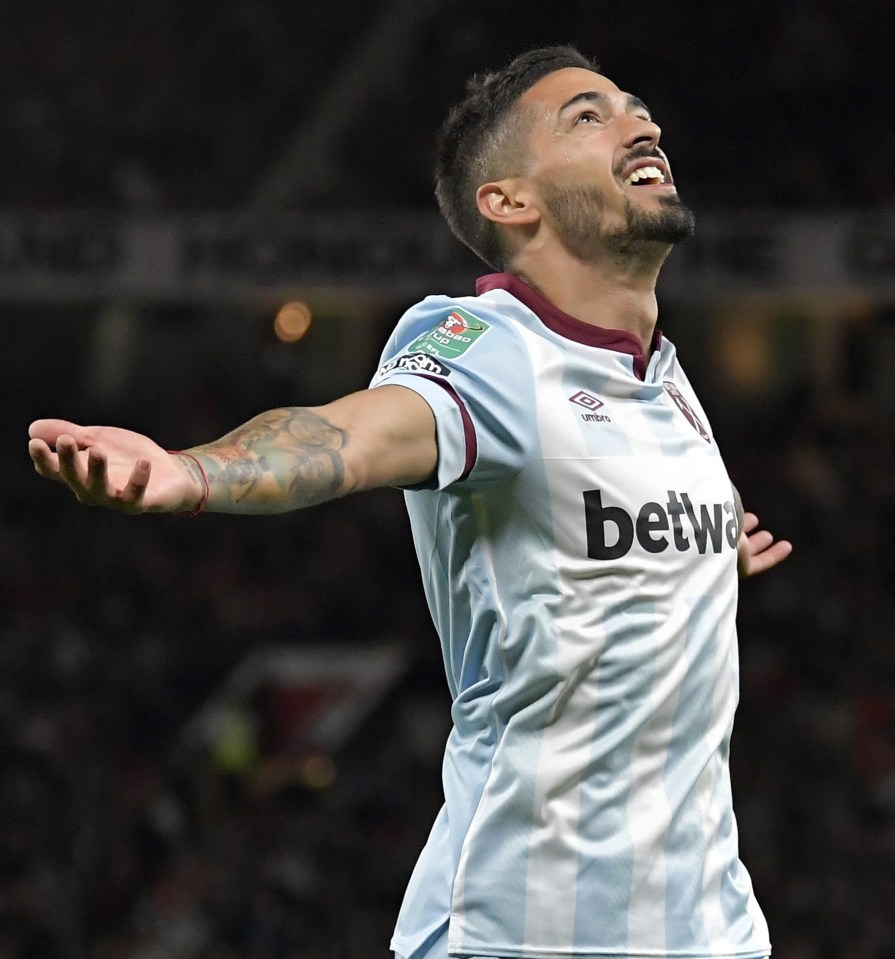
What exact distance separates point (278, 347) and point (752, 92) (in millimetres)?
4511

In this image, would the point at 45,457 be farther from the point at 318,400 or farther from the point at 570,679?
the point at 318,400

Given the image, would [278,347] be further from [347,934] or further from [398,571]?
[347,934]

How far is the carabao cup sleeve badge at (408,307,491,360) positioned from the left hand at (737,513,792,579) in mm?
745

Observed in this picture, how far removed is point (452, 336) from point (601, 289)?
1.16ft

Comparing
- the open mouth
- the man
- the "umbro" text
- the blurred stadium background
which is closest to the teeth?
the open mouth

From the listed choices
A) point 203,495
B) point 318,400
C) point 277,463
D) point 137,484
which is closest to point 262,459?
point 277,463

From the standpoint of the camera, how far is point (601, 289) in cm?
268

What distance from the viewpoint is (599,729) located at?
2.38m

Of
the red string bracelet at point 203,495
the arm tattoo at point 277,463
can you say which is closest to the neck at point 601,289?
the arm tattoo at point 277,463

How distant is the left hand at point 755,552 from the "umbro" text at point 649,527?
1.58 ft

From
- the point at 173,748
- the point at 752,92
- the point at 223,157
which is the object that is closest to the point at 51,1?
the point at 223,157

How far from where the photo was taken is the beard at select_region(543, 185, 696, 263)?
2.67m

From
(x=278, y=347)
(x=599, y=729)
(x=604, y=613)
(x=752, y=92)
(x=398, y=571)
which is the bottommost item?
(x=599, y=729)

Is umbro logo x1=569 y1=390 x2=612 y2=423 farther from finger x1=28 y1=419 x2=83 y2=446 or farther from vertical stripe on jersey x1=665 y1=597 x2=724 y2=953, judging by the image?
finger x1=28 y1=419 x2=83 y2=446
